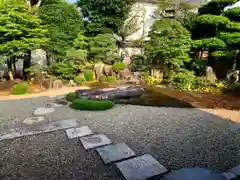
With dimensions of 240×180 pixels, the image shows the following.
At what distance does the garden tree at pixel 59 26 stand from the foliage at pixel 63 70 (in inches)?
21.9

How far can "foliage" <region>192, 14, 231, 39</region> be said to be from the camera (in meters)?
9.26

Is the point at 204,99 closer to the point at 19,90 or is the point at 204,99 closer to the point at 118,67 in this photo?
the point at 118,67

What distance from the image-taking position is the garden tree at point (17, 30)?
8031 millimetres

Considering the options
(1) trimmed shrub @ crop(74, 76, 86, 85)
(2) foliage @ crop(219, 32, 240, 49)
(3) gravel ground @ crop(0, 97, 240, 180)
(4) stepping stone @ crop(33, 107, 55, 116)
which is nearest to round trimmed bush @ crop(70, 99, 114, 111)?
(3) gravel ground @ crop(0, 97, 240, 180)

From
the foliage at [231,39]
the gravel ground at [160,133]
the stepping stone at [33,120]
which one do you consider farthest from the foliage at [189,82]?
the stepping stone at [33,120]

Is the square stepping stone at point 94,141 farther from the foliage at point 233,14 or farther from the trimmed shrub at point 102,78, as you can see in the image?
the foliage at point 233,14

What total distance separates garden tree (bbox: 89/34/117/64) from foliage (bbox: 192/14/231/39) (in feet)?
15.0

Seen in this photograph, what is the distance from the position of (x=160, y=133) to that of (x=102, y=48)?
7645 mm

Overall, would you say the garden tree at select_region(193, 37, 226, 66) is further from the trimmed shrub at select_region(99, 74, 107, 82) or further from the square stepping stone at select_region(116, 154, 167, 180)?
the square stepping stone at select_region(116, 154, 167, 180)

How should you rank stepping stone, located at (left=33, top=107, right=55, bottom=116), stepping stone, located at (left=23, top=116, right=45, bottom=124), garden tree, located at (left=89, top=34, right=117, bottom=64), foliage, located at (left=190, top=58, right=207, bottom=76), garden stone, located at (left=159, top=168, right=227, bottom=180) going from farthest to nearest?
garden tree, located at (left=89, top=34, right=117, bottom=64)
foliage, located at (left=190, top=58, right=207, bottom=76)
stepping stone, located at (left=33, top=107, right=55, bottom=116)
stepping stone, located at (left=23, top=116, right=45, bottom=124)
garden stone, located at (left=159, top=168, right=227, bottom=180)

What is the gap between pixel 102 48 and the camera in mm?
10906

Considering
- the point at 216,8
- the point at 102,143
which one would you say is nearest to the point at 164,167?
the point at 102,143

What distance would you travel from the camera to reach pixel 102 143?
3.71 meters

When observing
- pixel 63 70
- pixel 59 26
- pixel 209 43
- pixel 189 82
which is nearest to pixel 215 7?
pixel 209 43
